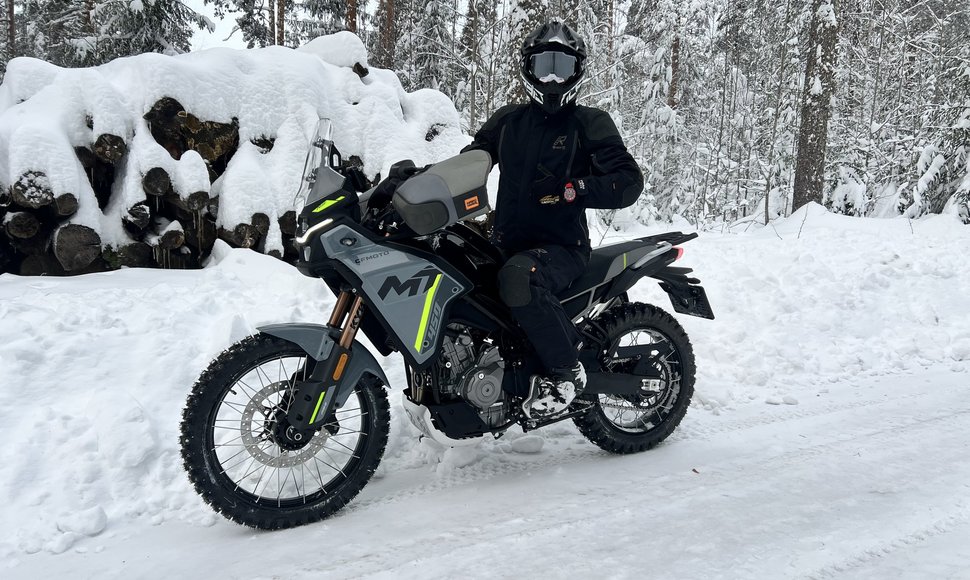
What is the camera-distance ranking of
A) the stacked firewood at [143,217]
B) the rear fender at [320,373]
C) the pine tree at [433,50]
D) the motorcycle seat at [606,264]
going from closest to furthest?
1. the rear fender at [320,373]
2. the motorcycle seat at [606,264]
3. the stacked firewood at [143,217]
4. the pine tree at [433,50]

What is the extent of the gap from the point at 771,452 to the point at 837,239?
5930mm

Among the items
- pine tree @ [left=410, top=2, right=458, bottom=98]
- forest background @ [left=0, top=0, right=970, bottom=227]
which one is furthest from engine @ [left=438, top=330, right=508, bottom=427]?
pine tree @ [left=410, top=2, right=458, bottom=98]

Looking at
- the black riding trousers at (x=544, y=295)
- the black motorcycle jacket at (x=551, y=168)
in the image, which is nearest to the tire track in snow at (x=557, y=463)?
the black riding trousers at (x=544, y=295)

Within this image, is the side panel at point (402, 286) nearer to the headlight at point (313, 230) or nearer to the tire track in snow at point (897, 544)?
the headlight at point (313, 230)

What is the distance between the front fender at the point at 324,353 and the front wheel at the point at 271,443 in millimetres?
56

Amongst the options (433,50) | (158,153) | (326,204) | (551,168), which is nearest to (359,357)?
(326,204)

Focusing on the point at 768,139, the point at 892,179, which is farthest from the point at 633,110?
the point at 892,179

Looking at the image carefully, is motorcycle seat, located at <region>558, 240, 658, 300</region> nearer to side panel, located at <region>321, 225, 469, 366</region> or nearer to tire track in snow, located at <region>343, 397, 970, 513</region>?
side panel, located at <region>321, 225, 469, 366</region>

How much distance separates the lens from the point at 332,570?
2609 millimetres

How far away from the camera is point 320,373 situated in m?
3.00

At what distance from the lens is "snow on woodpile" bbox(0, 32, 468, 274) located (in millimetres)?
5949

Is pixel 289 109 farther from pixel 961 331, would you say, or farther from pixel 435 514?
pixel 961 331

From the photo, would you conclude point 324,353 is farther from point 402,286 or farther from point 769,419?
point 769,419

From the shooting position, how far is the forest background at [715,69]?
1275 cm
